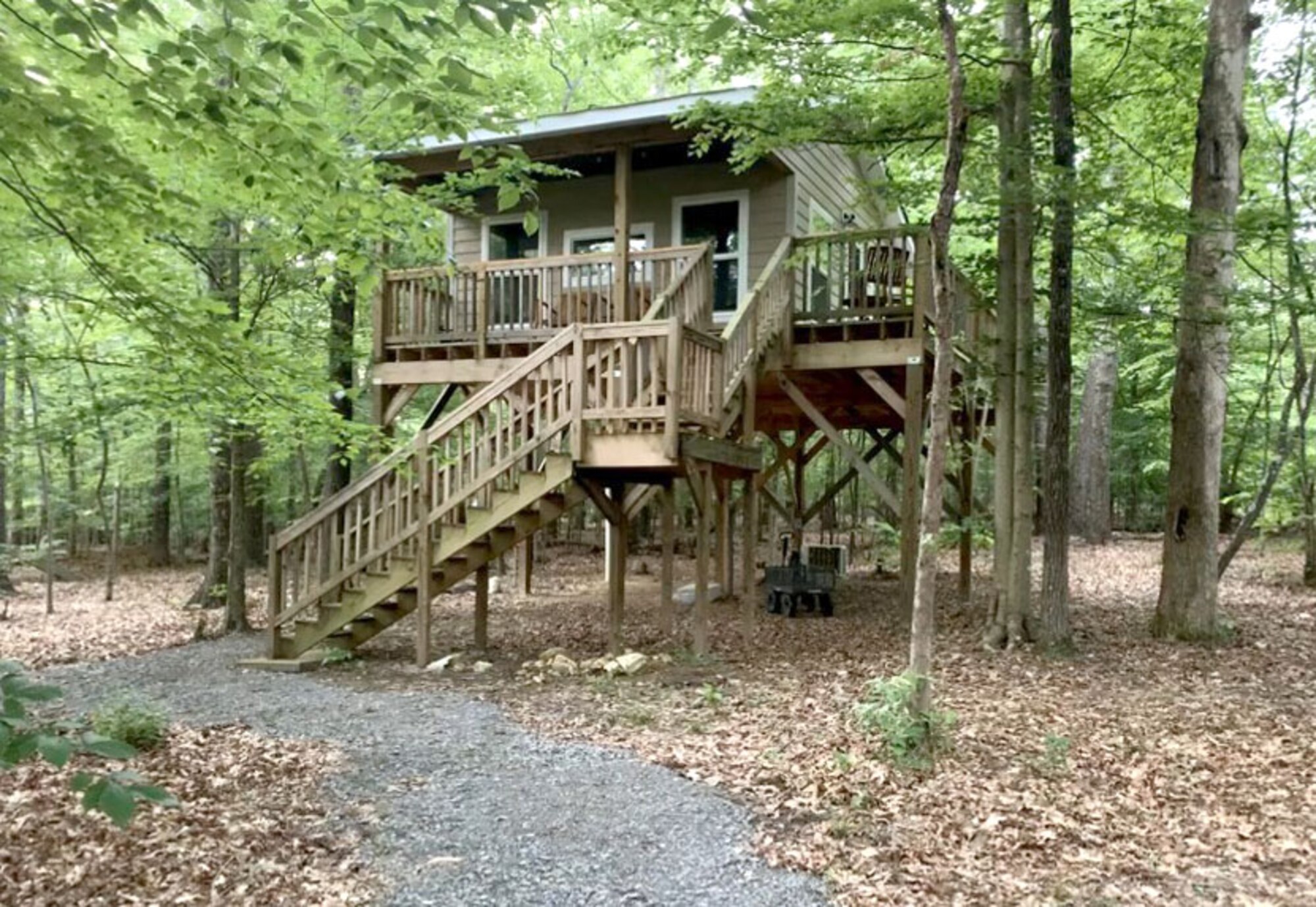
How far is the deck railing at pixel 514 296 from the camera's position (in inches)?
479

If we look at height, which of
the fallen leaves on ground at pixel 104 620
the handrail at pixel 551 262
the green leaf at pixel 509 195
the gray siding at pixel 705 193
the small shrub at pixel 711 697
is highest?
the gray siding at pixel 705 193

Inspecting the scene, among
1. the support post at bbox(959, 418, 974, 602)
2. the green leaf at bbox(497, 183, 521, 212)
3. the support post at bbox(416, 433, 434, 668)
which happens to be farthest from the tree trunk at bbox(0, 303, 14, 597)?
the support post at bbox(959, 418, 974, 602)

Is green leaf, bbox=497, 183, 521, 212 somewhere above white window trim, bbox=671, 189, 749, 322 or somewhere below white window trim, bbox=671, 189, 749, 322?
below

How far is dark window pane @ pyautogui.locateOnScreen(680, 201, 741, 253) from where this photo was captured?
13.6 meters

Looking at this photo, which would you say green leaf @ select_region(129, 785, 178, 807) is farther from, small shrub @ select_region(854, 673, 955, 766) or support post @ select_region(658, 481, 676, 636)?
support post @ select_region(658, 481, 676, 636)

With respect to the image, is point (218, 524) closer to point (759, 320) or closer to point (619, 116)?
point (619, 116)

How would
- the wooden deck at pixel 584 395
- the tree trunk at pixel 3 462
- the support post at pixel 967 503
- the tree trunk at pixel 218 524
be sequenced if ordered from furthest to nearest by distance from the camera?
the support post at pixel 967 503 < the tree trunk at pixel 218 524 < the wooden deck at pixel 584 395 < the tree trunk at pixel 3 462

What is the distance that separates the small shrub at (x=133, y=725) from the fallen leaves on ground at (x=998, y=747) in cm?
258

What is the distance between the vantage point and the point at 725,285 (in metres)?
13.6

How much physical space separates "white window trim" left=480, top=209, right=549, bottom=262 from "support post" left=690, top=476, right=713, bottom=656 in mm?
6118

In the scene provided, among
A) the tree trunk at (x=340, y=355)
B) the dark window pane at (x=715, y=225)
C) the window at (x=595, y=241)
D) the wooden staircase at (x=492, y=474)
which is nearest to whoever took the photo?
the wooden staircase at (x=492, y=474)

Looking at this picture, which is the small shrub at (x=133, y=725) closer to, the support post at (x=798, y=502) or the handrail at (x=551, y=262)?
the handrail at (x=551, y=262)

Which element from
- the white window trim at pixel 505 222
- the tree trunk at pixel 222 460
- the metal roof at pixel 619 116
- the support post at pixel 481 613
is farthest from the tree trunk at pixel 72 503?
the metal roof at pixel 619 116

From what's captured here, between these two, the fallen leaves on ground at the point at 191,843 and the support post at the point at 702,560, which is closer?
the fallen leaves on ground at the point at 191,843
